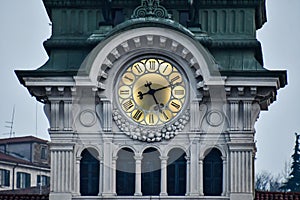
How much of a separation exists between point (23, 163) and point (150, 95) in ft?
133

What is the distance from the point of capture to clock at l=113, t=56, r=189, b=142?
140ft

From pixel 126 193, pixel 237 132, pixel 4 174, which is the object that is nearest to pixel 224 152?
pixel 237 132

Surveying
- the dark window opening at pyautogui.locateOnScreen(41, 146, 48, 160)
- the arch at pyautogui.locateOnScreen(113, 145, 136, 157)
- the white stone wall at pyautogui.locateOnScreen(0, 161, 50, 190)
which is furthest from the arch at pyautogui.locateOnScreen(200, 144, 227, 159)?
the dark window opening at pyautogui.locateOnScreen(41, 146, 48, 160)

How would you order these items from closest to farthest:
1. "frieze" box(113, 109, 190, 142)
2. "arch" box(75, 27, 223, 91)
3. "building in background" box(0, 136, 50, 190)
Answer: "arch" box(75, 27, 223, 91)
"frieze" box(113, 109, 190, 142)
"building in background" box(0, 136, 50, 190)

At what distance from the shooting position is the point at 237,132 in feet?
139

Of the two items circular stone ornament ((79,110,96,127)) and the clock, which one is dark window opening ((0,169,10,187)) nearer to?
circular stone ornament ((79,110,96,127))

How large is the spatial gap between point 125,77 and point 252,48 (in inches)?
170

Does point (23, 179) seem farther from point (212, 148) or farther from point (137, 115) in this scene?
point (212, 148)

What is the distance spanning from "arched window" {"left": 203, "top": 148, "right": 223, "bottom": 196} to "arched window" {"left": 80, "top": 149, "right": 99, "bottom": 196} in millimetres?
3579

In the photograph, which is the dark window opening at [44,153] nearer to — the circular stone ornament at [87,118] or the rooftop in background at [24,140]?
the rooftop in background at [24,140]

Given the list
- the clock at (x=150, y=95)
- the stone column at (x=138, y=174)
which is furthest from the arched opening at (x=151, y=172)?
the clock at (x=150, y=95)

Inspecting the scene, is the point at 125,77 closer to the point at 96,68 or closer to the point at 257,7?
the point at 96,68

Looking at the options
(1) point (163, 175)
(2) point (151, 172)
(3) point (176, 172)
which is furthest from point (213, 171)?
(2) point (151, 172)

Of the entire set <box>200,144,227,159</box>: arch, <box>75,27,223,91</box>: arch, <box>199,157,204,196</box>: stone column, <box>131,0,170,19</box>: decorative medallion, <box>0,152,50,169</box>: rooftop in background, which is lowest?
<box>199,157,204,196</box>: stone column
